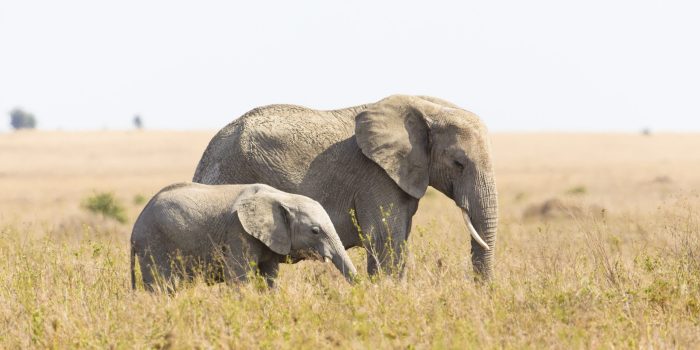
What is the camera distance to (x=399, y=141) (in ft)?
34.1

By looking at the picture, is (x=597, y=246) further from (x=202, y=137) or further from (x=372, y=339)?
(x=202, y=137)

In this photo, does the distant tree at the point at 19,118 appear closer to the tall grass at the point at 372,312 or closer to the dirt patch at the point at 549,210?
the dirt patch at the point at 549,210

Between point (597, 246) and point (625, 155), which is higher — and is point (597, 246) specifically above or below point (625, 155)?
above

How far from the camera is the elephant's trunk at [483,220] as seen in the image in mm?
10133

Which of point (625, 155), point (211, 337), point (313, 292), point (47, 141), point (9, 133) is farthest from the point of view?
point (9, 133)

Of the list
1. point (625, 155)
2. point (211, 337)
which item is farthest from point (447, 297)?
point (625, 155)

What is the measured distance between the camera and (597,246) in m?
10.0

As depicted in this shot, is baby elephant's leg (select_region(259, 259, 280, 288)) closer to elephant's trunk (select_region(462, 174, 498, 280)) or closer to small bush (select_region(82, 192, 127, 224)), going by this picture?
elephant's trunk (select_region(462, 174, 498, 280))

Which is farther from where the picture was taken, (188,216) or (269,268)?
(269,268)

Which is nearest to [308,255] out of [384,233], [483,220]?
[384,233]

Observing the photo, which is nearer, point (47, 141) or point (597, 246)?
point (597, 246)

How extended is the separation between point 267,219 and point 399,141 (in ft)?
6.59

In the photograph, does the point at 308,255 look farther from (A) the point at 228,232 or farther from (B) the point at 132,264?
(B) the point at 132,264

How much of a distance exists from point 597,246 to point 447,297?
255 cm
